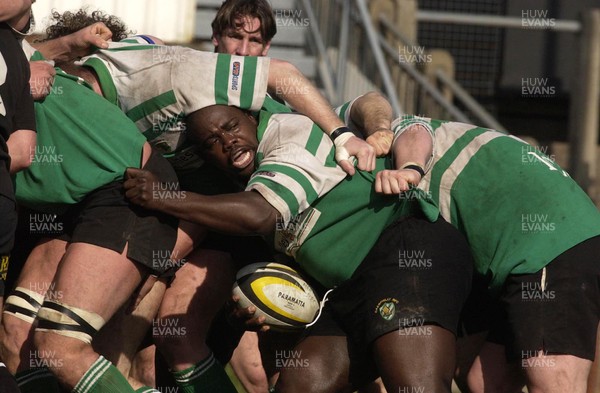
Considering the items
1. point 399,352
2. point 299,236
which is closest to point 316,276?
point 299,236

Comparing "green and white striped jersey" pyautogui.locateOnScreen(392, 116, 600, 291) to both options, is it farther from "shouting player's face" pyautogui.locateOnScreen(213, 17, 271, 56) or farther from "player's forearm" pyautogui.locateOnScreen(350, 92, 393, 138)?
"shouting player's face" pyautogui.locateOnScreen(213, 17, 271, 56)

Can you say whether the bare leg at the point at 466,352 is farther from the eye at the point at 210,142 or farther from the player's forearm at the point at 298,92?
the eye at the point at 210,142

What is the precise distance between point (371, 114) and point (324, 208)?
67 cm

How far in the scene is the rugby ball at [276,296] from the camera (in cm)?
520

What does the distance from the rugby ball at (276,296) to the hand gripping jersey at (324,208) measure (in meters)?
0.12

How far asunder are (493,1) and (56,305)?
33.1ft

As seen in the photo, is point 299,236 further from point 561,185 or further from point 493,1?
point 493,1

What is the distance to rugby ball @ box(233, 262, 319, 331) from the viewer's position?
520 centimetres

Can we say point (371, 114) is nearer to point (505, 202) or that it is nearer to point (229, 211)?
point (505, 202)

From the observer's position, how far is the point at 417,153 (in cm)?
525

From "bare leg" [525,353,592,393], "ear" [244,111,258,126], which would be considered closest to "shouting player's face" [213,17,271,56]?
"ear" [244,111,258,126]

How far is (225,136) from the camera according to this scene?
5254 millimetres

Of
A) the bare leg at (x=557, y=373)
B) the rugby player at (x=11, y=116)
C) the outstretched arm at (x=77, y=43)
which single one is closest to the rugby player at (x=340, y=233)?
the bare leg at (x=557, y=373)

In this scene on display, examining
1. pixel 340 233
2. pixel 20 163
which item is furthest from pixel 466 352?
pixel 20 163
